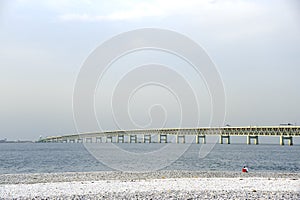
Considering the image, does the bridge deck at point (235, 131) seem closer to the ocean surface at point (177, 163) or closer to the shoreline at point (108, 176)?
the ocean surface at point (177, 163)

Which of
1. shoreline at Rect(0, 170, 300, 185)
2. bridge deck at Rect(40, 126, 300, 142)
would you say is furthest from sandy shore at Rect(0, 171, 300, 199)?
bridge deck at Rect(40, 126, 300, 142)

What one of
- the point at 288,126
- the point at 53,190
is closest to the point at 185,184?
the point at 53,190

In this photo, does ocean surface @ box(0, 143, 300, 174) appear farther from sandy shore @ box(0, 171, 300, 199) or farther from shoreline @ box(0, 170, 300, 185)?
sandy shore @ box(0, 171, 300, 199)

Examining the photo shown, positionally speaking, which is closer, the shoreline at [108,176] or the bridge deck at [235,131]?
the shoreline at [108,176]

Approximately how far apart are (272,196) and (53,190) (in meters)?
7.94

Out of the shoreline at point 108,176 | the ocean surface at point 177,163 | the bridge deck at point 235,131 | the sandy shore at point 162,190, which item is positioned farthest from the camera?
the bridge deck at point 235,131

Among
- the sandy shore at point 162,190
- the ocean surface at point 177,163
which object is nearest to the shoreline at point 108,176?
the sandy shore at point 162,190

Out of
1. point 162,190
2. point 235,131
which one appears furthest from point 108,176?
point 235,131

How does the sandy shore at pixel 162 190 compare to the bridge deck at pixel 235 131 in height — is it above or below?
below

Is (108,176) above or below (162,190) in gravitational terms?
below

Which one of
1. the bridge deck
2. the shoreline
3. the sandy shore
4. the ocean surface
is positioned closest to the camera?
the sandy shore

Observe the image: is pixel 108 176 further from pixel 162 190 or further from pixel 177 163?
pixel 177 163

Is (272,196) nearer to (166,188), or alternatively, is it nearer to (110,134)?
(166,188)

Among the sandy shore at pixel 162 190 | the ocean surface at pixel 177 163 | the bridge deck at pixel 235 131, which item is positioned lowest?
the ocean surface at pixel 177 163
